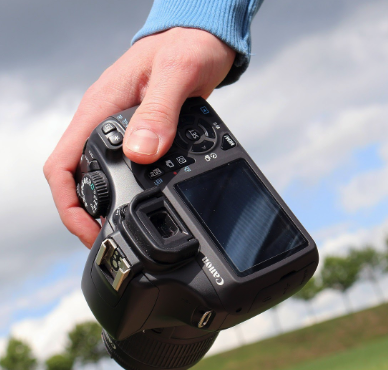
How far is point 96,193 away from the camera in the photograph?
2105 mm

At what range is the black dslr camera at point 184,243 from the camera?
1818 millimetres

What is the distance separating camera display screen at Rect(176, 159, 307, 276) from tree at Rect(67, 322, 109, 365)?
34.9m

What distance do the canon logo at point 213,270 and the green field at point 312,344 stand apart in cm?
2773

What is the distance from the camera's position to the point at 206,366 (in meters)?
31.2

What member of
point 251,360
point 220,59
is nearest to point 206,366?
point 251,360

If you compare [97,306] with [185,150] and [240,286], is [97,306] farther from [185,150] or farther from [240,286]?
[185,150]

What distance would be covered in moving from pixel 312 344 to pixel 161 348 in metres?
33.1

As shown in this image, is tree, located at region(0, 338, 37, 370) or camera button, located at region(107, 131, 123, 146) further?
tree, located at region(0, 338, 37, 370)

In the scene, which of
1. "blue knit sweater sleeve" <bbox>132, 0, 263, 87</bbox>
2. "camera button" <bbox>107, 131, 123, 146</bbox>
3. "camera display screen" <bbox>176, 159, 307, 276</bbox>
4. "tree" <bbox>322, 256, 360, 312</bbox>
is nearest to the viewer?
"camera display screen" <bbox>176, 159, 307, 276</bbox>

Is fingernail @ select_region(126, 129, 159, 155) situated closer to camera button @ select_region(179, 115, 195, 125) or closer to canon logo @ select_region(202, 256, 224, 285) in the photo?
camera button @ select_region(179, 115, 195, 125)

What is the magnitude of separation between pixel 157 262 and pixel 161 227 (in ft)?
0.63

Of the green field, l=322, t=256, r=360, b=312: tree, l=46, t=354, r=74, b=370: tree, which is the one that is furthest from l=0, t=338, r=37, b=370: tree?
l=322, t=256, r=360, b=312: tree

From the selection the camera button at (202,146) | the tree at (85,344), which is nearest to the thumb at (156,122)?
the camera button at (202,146)

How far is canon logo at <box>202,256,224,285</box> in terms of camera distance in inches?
71.2
